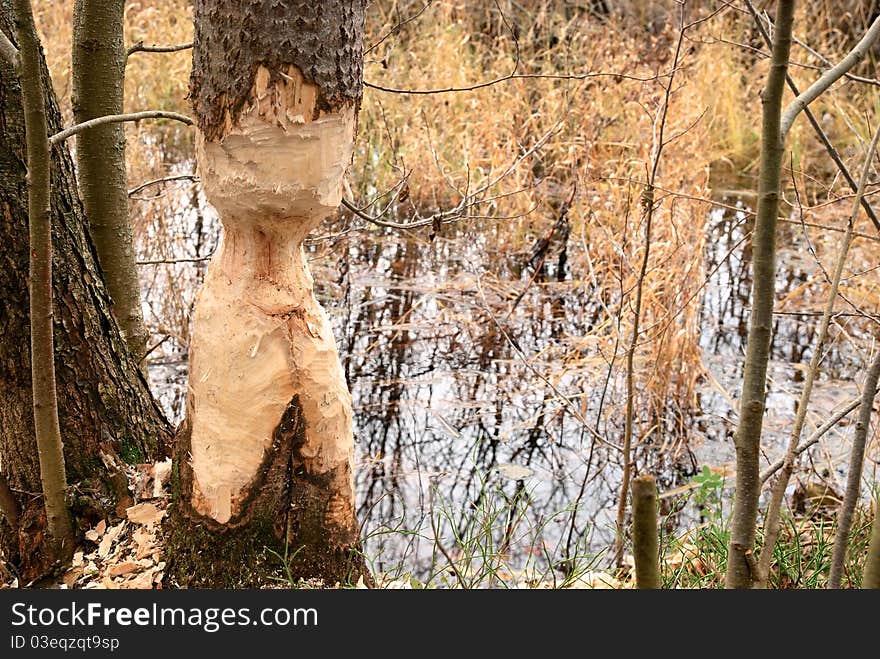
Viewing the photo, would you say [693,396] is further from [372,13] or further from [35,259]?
[372,13]

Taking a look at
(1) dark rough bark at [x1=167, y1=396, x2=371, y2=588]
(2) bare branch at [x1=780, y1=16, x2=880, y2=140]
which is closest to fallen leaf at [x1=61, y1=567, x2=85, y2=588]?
(1) dark rough bark at [x1=167, y1=396, x2=371, y2=588]

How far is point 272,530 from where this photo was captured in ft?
5.59

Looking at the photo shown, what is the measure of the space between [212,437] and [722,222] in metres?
4.10

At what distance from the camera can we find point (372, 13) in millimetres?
7418

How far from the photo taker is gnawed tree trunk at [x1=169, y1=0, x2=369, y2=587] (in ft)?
4.73

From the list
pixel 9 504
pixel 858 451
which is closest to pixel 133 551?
pixel 9 504

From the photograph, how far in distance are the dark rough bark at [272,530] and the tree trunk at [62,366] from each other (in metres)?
0.30

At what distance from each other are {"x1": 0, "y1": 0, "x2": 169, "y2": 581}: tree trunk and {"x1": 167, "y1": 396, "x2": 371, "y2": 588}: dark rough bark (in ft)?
0.97

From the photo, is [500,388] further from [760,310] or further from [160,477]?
[760,310]

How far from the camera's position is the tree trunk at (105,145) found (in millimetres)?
2123

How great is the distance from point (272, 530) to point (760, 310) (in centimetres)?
100

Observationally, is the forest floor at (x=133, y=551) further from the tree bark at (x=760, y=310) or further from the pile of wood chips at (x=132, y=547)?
the tree bark at (x=760, y=310)

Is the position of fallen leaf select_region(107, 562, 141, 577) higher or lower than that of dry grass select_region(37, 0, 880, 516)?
lower

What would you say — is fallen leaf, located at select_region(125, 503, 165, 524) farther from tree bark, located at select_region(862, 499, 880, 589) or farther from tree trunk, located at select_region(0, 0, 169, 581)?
tree bark, located at select_region(862, 499, 880, 589)
